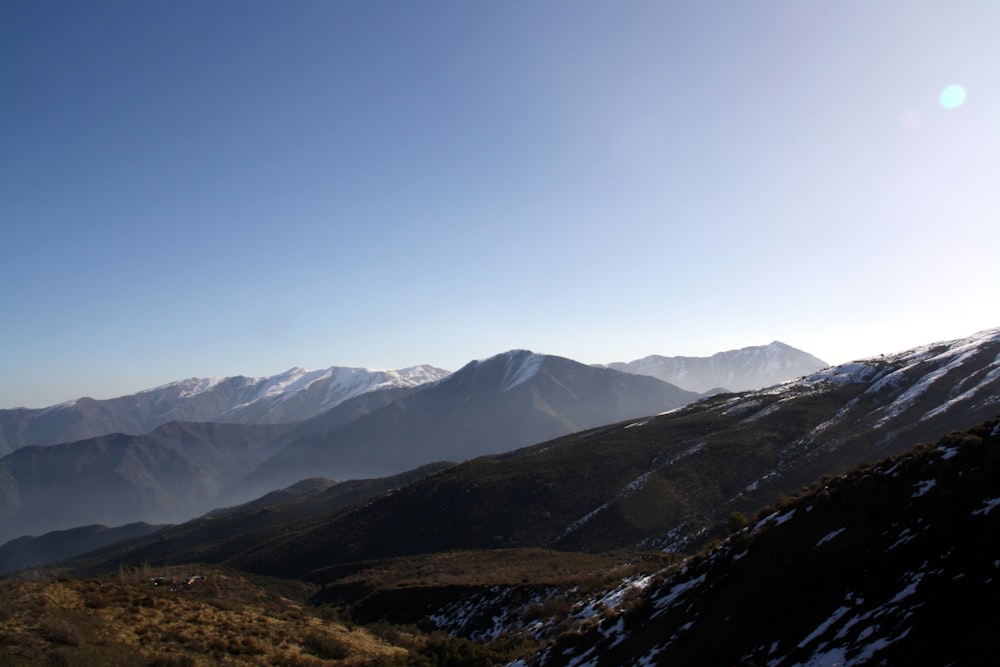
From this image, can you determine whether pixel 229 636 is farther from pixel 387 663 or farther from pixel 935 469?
pixel 935 469

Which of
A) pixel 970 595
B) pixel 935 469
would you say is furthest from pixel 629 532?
pixel 970 595

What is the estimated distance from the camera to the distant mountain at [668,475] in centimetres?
7175

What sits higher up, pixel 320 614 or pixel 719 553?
pixel 719 553

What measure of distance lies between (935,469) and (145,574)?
38460 mm

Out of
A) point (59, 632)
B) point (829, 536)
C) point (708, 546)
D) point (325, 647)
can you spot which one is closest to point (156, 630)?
point (59, 632)

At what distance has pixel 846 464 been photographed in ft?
234

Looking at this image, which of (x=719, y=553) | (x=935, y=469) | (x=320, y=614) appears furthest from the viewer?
(x=320, y=614)

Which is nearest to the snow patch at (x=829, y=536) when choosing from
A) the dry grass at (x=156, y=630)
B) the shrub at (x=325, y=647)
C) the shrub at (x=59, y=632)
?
the dry grass at (x=156, y=630)

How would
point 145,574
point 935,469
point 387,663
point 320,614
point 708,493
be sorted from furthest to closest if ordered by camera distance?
point 708,493, point 320,614, point 145,574, point 387,663, point 935,469

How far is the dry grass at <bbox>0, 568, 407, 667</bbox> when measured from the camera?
56.9 feet

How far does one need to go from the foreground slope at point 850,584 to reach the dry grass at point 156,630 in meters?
10.8

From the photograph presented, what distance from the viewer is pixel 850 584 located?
12180 mm

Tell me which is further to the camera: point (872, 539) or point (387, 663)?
point (387, 663)

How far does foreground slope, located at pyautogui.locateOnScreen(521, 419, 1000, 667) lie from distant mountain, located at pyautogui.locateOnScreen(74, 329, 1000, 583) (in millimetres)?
44116
